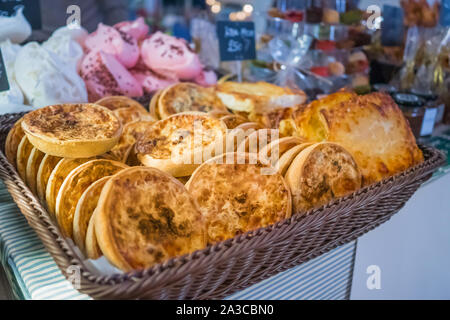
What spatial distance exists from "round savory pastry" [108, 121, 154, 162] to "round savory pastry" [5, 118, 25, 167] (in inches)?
13.0

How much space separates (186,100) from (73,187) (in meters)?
0.76

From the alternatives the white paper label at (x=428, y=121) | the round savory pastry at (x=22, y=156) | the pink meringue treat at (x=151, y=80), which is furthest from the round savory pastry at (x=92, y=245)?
the white paper label at (x=428, y=121)

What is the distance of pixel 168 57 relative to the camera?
216 centimetres

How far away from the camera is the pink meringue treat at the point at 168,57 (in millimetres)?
2166

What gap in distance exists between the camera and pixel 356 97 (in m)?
1.46

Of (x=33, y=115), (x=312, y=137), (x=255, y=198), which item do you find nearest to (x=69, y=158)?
(x=33, y=115)

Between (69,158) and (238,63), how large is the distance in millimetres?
1575

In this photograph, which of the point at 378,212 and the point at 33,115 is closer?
the point at 33,115

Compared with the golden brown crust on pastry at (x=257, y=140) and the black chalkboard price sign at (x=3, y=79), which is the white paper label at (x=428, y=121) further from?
the black chalkboard price sign at (x=3, y=79)

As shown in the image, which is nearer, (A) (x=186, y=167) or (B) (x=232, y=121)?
Answer: (A) (x=186, y=167)

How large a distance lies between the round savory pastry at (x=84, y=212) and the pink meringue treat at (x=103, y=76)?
107cm

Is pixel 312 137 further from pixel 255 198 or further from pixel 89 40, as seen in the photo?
pixel 89 40

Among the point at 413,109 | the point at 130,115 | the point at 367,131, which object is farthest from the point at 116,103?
the point at 413,109

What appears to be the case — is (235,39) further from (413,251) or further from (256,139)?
(413,251)
